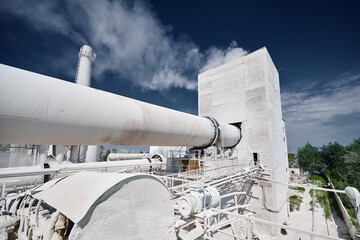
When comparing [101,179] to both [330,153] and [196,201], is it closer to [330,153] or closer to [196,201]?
[196,201]

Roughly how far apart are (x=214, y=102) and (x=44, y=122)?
12.5 meters

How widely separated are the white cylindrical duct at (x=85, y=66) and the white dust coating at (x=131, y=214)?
1861cm

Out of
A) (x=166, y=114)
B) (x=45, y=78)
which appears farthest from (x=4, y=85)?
(x=166, y=114)

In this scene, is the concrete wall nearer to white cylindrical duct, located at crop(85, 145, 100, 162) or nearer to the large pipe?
the large pipe

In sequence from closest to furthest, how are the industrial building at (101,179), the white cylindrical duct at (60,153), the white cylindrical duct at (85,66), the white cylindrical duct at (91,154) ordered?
the industrial building at (101,179) < the white cylindrical duct at (60,153) < the white cylindrical duct at (91,154) < the white cylindrical duct at (85,66)

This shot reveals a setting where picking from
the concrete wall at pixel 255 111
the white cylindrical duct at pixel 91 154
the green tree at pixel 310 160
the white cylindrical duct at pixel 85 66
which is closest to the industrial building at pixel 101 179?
the concrete wall at pixel 255 111

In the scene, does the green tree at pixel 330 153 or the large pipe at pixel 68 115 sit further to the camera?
the green tree at pixel 330 153

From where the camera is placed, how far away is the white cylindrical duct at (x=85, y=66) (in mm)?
17634

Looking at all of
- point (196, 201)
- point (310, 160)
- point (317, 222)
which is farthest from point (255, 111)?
point (310, 160)

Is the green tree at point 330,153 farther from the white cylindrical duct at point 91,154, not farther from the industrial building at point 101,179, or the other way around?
the white cylindrical duct at point 91,154

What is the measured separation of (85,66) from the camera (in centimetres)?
1822

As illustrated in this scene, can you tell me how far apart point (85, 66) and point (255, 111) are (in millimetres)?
17952

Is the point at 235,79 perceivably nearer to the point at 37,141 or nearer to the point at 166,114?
the point at 166,114

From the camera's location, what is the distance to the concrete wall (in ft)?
35.6
